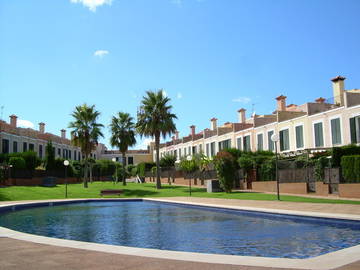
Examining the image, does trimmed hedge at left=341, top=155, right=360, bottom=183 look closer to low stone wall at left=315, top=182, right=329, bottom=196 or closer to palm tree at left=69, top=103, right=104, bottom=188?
low stone wall at left=315, top=182, right=329, bottom=196

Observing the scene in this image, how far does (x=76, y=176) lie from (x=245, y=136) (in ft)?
86.1

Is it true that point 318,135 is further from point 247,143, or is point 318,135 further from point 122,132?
point 122,132

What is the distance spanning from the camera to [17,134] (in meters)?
51.7

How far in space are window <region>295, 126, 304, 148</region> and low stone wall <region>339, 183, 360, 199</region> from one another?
12.2m

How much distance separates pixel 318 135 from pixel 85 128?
24704mm

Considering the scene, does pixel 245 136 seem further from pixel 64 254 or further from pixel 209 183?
pixel 64 254

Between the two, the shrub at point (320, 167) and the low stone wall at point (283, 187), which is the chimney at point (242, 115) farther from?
the shrub at point (320, 167)

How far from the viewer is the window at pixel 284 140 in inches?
1451

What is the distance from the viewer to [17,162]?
132 feet

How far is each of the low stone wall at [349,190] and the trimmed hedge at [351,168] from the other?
0.91 meters

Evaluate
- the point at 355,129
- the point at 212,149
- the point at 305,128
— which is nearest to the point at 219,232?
the point at 355,129

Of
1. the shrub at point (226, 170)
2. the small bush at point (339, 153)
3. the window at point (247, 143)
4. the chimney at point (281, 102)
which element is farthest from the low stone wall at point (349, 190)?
the chimney at point (281, 102)

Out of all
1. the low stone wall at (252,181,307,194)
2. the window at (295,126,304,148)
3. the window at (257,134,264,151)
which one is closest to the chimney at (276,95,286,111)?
the window at (257,134,264,151)

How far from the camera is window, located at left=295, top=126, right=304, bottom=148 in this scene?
34737mm
